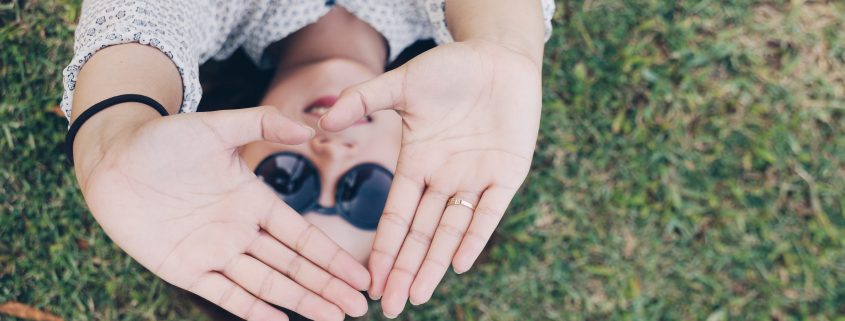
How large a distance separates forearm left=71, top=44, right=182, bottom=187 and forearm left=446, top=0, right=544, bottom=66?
948mm

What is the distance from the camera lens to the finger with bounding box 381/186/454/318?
1.88 metres

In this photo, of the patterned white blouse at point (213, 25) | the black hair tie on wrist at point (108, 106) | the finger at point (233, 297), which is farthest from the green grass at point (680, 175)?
the black hair tie on wrist at point (108, 106)

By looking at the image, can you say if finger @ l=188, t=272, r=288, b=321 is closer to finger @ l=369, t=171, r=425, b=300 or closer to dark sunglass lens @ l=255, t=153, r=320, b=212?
finger @ l=369, t=171, r=425, b=300

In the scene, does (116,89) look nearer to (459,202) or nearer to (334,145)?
(334,145)

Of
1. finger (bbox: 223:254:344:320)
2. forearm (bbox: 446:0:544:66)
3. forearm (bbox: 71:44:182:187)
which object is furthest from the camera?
forearm (bbox: 446:0:544:66)

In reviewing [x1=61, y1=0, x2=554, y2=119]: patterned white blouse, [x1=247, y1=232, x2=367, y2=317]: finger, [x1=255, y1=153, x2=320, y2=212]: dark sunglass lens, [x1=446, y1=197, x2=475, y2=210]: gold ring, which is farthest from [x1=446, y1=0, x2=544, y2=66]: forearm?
[x1=247, y1=232, x2=367, y2=317]: finger

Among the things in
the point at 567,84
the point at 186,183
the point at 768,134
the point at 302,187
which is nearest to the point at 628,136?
the point at 567,84

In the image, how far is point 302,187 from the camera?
2295 millimetres

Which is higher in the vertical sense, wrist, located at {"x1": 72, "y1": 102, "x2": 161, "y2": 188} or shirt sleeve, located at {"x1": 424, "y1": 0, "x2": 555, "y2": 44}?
wrist, located at {"x1": 72, "y1": 102, "x2": 161, "y2": 188}

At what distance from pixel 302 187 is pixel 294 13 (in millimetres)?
742

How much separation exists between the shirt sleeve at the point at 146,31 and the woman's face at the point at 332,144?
0.36 m

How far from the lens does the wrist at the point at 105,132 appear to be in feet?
5.54

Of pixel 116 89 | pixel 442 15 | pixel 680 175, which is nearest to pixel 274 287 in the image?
pixel 116 89

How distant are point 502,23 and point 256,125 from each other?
36.0 inches
